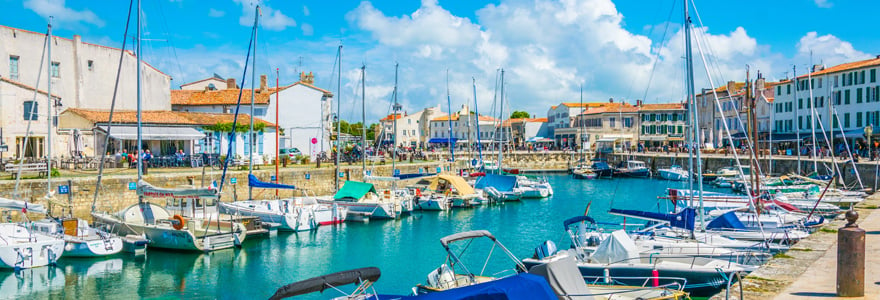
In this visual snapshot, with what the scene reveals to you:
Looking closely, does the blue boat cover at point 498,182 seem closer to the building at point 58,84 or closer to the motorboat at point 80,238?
the building at point 58,84

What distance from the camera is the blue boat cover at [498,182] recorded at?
48562 millimetres

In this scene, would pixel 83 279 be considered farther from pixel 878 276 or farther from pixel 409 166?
pixel 409 166

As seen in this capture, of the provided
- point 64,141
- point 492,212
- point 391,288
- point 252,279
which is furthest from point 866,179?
point 64,141

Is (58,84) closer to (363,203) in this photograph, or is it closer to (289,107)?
(289,107)

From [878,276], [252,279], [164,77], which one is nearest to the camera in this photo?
[878,276]

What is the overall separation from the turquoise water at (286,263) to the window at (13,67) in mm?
26322

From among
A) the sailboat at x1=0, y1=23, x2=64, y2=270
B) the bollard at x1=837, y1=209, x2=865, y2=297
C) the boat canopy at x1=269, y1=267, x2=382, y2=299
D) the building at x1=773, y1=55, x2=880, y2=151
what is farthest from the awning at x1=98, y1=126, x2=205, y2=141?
the building at x1=773, y1=55, x2=880, y2=151

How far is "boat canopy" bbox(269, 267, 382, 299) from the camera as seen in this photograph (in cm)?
1227

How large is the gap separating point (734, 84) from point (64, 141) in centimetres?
8028

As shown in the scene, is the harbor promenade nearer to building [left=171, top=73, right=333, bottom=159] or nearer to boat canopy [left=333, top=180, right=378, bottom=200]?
boat canopy [left=333, top=180, right=378, bottom=200]

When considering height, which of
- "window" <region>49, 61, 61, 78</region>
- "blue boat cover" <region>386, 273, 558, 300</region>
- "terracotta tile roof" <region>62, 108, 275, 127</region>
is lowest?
"blue boat cover" <region>386, 273, 558, 300</region>

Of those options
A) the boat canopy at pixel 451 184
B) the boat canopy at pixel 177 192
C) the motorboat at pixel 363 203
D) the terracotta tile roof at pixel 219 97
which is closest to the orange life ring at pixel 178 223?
the boat canopy at pixel 177 192

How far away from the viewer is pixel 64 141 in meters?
44.2

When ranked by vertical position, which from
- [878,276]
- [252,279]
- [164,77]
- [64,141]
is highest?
[164,77]
